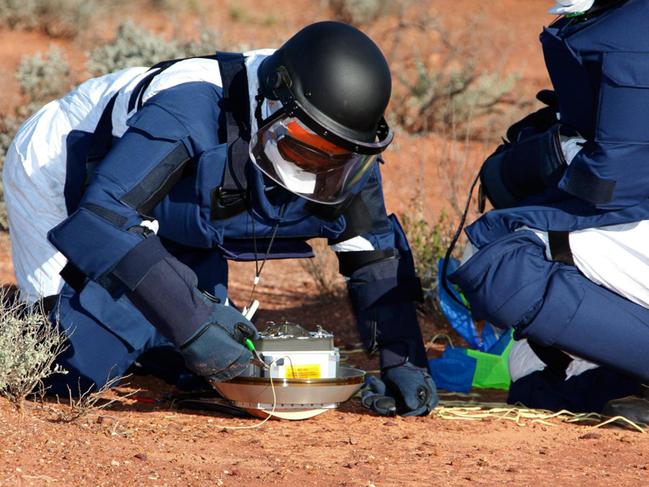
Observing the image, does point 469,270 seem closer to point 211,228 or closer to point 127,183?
point 211,228

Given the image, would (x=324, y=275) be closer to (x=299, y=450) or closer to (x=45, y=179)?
(x=45, y=179)

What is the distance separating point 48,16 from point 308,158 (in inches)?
362

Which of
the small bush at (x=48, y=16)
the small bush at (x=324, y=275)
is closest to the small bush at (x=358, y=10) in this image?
the small bush at (x=48, y=16)

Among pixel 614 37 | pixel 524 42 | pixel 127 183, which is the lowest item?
pixel 524 42

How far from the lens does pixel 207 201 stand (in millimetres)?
4262

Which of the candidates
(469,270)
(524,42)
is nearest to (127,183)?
(469,270)

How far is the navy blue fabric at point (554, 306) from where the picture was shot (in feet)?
14.2

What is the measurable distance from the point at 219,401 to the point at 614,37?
6.49 feet

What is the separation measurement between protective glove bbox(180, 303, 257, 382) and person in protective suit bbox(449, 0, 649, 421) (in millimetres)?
968

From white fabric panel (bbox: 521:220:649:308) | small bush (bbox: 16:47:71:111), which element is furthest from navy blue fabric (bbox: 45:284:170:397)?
small bush (bbox: 16:47:71:111)

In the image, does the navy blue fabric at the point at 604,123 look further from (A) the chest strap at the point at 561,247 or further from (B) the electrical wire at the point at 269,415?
(B) the electrical wire at the point at 269,415

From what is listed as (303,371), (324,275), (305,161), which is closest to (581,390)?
(303,371)

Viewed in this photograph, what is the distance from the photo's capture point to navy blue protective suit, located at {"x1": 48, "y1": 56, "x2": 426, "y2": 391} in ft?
13.1

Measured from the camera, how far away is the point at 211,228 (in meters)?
4.38
